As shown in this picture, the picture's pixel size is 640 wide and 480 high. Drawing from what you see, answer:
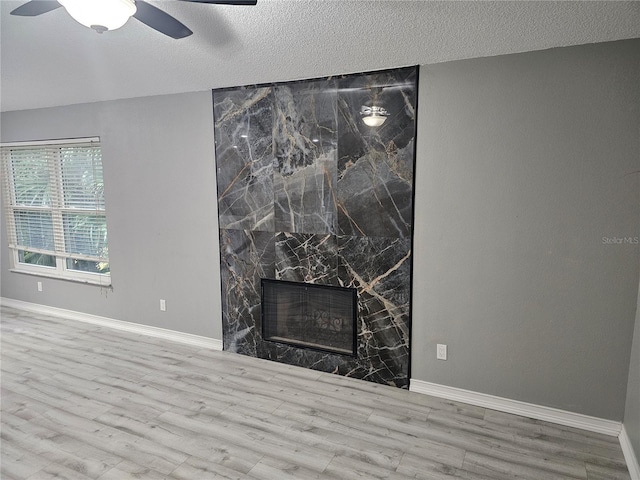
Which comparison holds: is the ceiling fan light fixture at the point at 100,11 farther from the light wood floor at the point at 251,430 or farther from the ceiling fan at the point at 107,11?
the light wood floor at the point at 251,430

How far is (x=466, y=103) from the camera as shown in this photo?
2.71 metres

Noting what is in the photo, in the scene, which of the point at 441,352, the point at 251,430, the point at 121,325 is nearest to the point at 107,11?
the point at 251,430

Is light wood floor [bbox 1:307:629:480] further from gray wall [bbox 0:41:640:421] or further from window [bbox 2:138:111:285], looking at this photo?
window [bbox 2:138:111:285]

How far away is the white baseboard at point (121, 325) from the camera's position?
3949mm

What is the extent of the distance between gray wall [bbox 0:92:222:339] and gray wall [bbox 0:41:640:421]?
1970mm

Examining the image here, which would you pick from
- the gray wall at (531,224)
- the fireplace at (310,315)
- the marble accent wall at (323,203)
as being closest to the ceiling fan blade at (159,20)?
the marble accent wall at (323,203)

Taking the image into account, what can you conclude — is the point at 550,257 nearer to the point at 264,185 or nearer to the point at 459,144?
the point at 459,144

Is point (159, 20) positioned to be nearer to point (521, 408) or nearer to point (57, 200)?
point (521, 408)

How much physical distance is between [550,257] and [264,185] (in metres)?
2.18

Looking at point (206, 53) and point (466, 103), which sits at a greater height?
point (206, 53)

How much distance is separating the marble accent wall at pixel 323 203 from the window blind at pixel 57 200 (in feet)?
5.68

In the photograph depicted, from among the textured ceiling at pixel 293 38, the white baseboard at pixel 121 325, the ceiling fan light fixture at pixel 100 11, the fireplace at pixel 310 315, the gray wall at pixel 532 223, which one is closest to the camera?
the ceiling fan light fixture at pixel 100 11

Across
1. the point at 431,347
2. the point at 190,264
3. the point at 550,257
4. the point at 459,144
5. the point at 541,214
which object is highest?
the point at 459,144

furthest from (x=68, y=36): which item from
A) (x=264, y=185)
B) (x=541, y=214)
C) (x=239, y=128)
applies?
(x=541, y=214)
